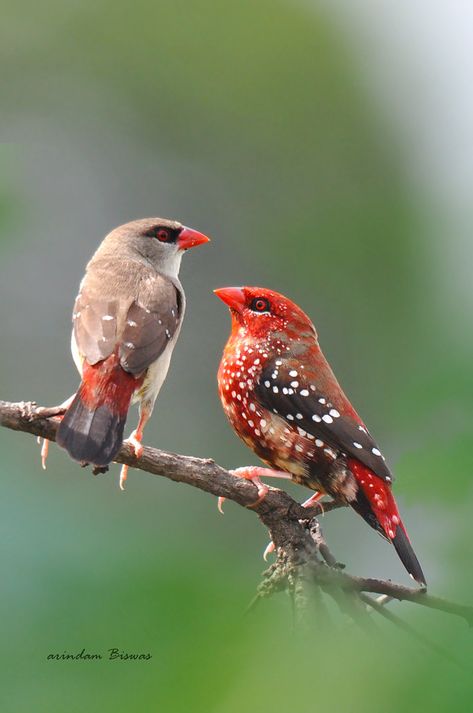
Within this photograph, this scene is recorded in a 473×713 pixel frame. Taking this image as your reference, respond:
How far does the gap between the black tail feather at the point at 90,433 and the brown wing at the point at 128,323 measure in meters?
0.27

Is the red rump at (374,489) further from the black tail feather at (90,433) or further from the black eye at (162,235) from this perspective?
the black eye at (162,235)

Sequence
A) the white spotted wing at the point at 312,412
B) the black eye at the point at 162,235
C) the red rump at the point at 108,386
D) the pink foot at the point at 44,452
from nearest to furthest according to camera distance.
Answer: the pink foot at the point at 44,452 → the red rump at the point at 108,386 → the white spotted wing at the point at 312,412 → the black eye at the point at 162,235

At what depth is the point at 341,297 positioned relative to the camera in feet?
8.16

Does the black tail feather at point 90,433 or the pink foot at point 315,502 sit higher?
the black tail feather at point 90,433

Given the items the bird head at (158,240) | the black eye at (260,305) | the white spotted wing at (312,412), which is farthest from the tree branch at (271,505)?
the bird head at (158,240)

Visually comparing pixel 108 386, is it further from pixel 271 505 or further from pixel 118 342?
pixel 271 505

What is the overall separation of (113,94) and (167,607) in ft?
26.0

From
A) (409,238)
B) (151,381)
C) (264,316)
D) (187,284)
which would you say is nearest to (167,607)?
(409,238)

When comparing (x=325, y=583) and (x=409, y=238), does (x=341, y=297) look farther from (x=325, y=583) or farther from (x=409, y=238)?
(x=409, y=238)

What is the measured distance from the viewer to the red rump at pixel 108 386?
8.98 ft

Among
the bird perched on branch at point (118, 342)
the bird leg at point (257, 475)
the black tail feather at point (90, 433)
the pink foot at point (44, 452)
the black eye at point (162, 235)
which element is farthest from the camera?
the black eye at point (162, 235)
